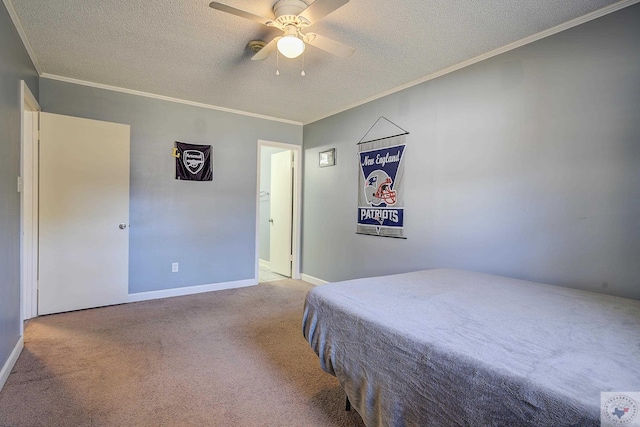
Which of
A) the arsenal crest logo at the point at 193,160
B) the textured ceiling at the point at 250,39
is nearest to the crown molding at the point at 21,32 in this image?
the textured ceiling at the point at 250,39

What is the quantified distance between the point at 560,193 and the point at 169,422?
9.18 ft

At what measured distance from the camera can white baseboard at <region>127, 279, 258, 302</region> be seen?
3.71 meters

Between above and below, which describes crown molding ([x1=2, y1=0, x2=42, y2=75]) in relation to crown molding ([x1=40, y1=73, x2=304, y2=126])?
below

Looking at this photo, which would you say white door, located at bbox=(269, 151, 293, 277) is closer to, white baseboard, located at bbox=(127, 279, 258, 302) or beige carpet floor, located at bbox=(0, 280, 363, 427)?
white baseboard, located at bbox=(127, 279, 258, 302)

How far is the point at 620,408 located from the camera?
771 mm

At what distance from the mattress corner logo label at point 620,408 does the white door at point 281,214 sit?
4.42 m

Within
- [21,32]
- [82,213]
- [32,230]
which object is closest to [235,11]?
[21,32]

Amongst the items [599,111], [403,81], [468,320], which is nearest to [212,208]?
[403,81]

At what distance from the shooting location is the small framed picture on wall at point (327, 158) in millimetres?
4258

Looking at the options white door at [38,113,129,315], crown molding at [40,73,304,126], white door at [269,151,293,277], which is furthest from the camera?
white door at [269,151,293,277]

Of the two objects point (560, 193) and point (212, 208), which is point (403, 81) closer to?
point (560, 193)

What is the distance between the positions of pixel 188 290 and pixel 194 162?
1.65 meters

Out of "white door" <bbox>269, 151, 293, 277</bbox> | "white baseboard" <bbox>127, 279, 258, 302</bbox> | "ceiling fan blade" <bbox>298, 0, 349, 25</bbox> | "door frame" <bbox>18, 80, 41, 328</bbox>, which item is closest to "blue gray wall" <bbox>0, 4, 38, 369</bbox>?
"door frame" <bbox>18, 80, 41, 328</bbox>

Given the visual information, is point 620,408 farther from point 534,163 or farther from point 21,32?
point 21,32
